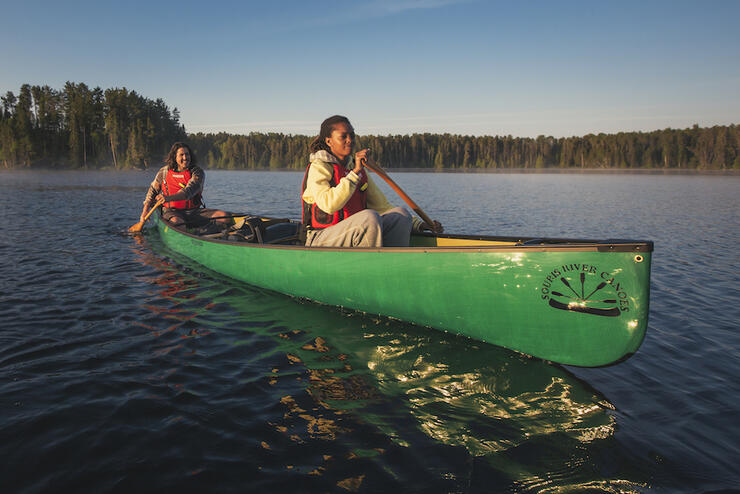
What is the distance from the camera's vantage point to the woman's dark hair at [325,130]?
16.9 feet

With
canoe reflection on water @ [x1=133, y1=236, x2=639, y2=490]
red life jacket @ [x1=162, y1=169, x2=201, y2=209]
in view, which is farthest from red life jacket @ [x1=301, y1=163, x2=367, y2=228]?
red life jacket @ [x1=162, y1=169, x2=201, y2=209]

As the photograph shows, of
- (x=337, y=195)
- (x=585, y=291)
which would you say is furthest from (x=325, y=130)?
(x=585, y=291)

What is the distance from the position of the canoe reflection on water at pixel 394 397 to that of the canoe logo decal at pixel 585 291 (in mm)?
782

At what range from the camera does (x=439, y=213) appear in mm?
20047

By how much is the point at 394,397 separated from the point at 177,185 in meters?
7.88

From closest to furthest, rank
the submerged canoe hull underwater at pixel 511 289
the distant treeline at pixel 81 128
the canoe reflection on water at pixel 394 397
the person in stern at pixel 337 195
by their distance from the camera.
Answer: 1. the canoe reflection on water at pixel 394 397
2. the submerged canoe hull underwater at pixel 511 289
3. the person in stern at pixel 337 195
4. the distant treeline at pixel 81 128

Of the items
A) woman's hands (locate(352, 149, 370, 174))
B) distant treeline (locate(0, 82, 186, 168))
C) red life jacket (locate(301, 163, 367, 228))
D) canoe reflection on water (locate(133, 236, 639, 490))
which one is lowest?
canoe reflection on water (locate(133, 236, 639, 490))

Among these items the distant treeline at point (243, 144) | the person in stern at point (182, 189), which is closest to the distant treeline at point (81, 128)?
the distant treeline at point (243, 144)

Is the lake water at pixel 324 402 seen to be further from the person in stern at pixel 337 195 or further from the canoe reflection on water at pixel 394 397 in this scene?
the person in stern at pixel 337 195

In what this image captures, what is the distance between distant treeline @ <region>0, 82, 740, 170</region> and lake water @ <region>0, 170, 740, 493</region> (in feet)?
289

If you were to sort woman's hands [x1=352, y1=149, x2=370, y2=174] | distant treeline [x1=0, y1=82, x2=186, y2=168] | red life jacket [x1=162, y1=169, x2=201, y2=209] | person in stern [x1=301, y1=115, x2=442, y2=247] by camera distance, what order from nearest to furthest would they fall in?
woman's hands [x1=352, y1=149, x2=370, y2=174]
person in stern [x1=301, y1=115, x2=442, y2=247]
red life jacket [x1=162, y1=169, x2=201, y2=209]
distant treeline [x1=0, y1=82, x2=186, y2=168]

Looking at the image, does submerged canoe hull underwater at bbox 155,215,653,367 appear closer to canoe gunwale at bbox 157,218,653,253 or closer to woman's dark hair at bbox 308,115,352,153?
canoe gunwale at bbox 157,218,653,253

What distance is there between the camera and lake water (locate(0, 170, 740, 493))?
2.62 metres

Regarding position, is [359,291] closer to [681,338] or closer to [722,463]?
[722,463]
